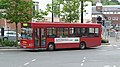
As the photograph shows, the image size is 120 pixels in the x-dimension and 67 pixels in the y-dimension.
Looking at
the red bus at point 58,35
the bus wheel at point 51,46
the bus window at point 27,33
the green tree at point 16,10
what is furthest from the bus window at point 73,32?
the green tree at point 16,10

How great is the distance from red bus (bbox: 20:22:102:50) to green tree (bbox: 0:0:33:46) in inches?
144

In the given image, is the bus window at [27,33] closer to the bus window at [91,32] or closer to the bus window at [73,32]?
the bus window at [73,32]

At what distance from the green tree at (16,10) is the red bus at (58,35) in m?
3.66

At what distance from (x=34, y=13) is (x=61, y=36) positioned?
19.8 ft

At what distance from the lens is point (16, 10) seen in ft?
122

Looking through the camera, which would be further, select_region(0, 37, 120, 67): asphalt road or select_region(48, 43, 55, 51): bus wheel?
select_region(48, 43, 55, 51): bus wheel

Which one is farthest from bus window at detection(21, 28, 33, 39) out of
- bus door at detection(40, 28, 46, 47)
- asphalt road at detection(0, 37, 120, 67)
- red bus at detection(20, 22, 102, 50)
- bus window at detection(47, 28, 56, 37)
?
asphalt road at detection(0, 37, 120, 67)

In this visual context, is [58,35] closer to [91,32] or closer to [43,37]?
[43,37]

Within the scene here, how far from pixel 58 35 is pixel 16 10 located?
5.55 meters

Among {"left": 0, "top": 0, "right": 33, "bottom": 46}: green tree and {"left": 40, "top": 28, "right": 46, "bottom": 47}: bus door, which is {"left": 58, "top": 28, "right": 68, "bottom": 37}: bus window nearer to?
{"left": 40, "top": 28, "right": 46, "bottom": 47}: bus door

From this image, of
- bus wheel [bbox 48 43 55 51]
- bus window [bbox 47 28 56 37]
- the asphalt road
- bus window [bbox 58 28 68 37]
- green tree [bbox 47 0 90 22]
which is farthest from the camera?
green tree [bbox 47 0 90 22]

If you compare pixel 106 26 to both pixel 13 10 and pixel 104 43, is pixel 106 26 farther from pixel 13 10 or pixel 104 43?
pixel 13 10

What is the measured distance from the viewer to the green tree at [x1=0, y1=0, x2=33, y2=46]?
3719 cm

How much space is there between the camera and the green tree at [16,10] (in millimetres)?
37188
